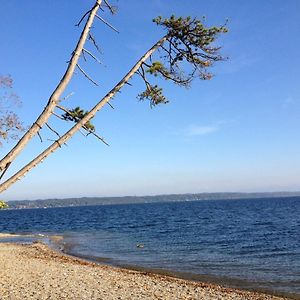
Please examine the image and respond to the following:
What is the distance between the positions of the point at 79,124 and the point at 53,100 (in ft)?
1.62

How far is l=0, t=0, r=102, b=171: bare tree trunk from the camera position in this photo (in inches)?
209

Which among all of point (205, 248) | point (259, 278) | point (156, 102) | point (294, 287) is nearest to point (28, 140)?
point (156, 102)

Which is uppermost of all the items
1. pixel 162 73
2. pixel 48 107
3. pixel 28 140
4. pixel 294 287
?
pixel 162 73

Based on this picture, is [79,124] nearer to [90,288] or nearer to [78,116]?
[78,116]

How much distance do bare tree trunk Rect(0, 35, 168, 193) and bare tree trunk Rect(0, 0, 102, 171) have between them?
247 mm

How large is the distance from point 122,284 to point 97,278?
6.92 feet

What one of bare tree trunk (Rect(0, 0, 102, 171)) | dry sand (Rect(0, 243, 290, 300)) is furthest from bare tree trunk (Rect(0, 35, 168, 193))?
dry sand (Rect(0, 243, 290, 300))

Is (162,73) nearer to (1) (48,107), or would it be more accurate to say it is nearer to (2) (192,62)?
(2) (192,62)

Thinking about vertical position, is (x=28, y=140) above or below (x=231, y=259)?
above

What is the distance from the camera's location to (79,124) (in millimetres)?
5980

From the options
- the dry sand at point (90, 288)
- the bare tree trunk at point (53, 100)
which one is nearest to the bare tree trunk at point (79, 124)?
the bare tree trunk at point (53, 100)

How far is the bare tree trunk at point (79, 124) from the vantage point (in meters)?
5.45

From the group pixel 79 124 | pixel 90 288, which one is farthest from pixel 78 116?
pixel 90 288

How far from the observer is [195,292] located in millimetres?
18672
